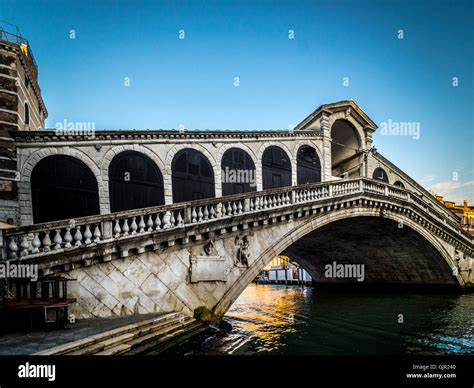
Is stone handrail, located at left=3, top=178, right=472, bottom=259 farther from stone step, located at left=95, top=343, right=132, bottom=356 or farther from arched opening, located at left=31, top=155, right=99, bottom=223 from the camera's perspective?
stone step, located at left=95, top=343, right=132, bottom=356

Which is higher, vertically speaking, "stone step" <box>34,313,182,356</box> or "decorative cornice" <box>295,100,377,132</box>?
"decorative cornice" <box>295,100,377,132</box>

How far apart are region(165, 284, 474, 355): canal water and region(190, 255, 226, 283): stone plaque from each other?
1559 millimetres

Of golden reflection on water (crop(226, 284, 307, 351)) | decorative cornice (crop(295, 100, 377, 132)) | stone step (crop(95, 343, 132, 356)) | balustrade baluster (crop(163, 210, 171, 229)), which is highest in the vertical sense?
decorative cornice (crop(295, 100, 377, 132))

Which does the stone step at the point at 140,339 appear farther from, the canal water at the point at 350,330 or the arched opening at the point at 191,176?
the arched opening at the point at 191,176

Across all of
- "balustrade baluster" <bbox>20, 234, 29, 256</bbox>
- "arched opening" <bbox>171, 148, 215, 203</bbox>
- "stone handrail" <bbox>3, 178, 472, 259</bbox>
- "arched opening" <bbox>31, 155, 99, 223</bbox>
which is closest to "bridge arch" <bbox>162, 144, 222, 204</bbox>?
"arched opening" <bbox>171, 148, 215, 203</bbox>

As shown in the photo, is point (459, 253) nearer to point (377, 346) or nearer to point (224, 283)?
point (377, 346)

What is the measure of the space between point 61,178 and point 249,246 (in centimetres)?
680

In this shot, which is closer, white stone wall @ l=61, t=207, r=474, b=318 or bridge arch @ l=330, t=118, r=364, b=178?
white stone wall @ l=61, t=207, r=474, b=318

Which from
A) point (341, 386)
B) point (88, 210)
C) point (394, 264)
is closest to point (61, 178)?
point (88, 210)

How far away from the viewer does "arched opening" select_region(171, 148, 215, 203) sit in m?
12.4

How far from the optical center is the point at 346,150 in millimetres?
21359

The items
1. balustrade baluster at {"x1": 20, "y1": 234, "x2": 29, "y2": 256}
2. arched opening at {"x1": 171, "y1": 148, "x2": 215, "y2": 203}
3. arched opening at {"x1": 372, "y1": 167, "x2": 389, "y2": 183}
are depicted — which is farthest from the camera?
arched opening at {"x1": 372, "y1": 167, "x2": 389, "y2": 183}

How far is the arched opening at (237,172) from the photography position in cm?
1378

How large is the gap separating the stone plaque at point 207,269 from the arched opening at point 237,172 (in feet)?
15.3
